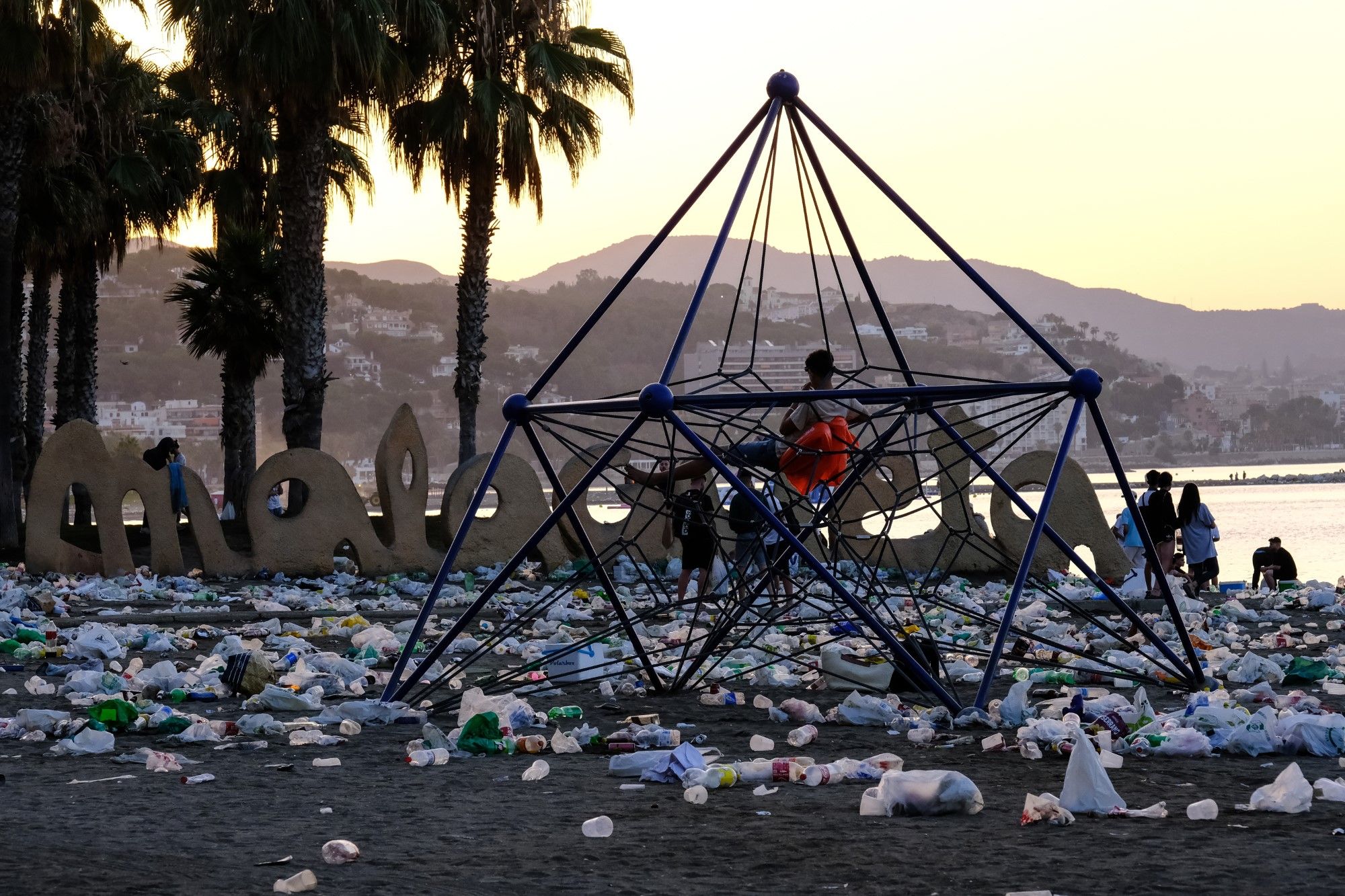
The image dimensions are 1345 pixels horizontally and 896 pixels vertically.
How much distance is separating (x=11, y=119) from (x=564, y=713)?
14072 mm

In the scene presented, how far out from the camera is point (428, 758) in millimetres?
4809

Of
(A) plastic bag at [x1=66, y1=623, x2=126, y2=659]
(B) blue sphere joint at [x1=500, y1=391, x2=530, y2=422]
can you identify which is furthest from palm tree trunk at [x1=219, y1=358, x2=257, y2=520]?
(B) blue sphere joint at [x1=500, y1=391, x2=530, y2=422]

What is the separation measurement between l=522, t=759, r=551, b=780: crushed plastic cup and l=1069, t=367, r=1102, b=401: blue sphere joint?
2709mm

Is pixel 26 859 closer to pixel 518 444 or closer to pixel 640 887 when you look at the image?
pixel 640 887

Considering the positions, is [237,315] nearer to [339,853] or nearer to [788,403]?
[788,403]

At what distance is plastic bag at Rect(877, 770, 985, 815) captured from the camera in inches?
151

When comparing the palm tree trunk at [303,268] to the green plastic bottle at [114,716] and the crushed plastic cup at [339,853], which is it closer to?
the green plastic bottle at [114,716]

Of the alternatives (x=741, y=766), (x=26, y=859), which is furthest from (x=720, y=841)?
(x=26, y=859)

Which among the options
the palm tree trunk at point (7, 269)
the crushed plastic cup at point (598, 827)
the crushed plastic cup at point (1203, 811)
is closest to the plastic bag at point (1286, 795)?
the crushed plastic cup at point (1203, 811)

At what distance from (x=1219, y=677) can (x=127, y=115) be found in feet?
58.5

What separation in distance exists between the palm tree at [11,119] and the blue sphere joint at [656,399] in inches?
503

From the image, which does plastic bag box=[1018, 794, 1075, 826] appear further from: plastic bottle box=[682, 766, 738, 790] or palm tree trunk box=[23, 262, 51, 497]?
palm tree trunk box=[23, 262, 51, 497]

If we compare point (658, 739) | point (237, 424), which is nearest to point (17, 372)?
point (237, 424)

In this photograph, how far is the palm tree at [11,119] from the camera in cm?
1533
